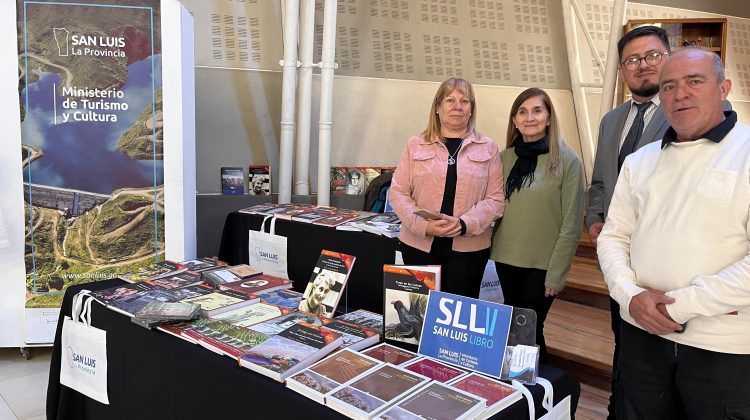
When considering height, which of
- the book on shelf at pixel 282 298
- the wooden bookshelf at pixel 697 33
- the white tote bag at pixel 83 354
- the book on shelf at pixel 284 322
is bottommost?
the white tote bag at pixel 83 354

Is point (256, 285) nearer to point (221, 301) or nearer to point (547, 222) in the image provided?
point (221, 301)

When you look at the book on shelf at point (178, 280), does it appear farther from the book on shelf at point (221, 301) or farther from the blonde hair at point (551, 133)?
the blonde hair at point (551, 133)

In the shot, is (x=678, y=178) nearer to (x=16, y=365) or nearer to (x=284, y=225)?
(x=284, y=225)

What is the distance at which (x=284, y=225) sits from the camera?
10.4 ft

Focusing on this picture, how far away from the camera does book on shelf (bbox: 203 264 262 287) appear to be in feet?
6.61

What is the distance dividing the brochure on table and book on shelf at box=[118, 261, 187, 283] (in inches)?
48.6

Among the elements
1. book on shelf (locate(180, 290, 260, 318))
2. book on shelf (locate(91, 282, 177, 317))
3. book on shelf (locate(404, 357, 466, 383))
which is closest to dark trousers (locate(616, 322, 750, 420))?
book on shelf (locate(404, 357, 466, 383))

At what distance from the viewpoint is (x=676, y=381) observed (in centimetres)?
133

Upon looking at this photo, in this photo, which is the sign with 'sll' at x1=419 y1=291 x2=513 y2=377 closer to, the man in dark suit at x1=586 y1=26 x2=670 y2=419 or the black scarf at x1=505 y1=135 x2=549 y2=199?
the man in dark suit at x1=586 y1=26 x2=670 y2=419

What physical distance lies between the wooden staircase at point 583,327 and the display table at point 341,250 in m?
1.15

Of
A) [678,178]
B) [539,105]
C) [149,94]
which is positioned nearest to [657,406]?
[678,178]

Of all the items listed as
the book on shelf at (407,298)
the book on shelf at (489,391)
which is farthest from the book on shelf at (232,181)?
the book on shelf at (489,391)

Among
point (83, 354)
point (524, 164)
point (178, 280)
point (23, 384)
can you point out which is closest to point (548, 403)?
point (524, 164)

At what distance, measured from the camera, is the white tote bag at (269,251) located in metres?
3.14
